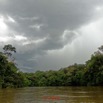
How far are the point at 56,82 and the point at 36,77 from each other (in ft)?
41.6

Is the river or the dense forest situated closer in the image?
A: the river

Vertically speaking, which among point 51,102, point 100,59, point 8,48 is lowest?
point 51,102

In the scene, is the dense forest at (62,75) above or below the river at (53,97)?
above

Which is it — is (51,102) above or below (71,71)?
below

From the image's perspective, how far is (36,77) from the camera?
154 metres

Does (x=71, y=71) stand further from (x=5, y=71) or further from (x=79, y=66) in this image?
(x=5, y=71)

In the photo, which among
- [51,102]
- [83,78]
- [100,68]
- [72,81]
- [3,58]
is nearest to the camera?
[51,102]

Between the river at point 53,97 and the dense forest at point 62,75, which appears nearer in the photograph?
the river at point 53,97

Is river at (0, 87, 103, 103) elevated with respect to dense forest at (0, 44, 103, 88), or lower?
lower

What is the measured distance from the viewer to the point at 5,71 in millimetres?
105250

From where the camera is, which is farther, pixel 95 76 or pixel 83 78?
pixel 83 78

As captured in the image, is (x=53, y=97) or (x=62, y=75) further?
(x=62, y=75)

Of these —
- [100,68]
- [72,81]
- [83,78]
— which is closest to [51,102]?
[100,68]

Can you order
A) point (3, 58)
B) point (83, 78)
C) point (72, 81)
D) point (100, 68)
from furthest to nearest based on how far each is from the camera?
point (72, 81)
point (83, 78)
point (100, 68)
point (3, 58)
